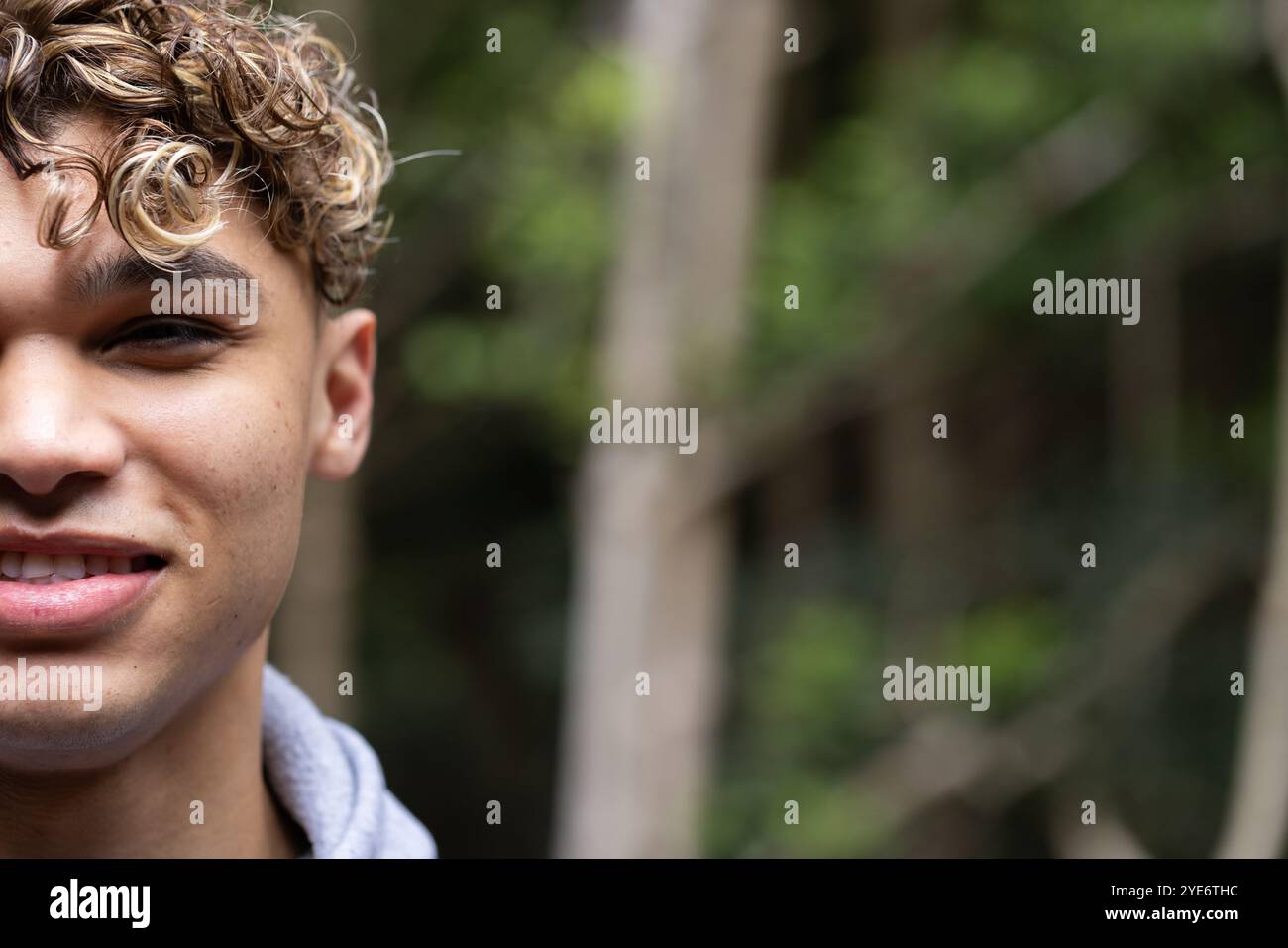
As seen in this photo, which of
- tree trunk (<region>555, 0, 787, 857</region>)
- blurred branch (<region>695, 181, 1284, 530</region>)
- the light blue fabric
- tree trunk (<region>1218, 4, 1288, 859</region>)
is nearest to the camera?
the light blue fabric

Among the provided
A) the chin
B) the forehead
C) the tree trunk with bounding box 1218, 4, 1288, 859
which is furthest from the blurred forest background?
the chin

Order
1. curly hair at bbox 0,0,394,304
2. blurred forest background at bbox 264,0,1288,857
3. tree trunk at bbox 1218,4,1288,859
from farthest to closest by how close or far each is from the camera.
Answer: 1. blurred forest background at bbox 264,0,1288,857
2. tree trunk at bbox 1218,4,1288,859
3. curly hair at bbox 0,0,394,304

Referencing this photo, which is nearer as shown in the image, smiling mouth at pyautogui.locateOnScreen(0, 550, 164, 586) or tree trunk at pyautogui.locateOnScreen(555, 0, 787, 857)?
smiling mouth at pyautogui.locateOnScreen(0, 550, 164, 586)

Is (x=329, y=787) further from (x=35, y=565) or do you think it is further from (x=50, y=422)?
(x=50, y=422)

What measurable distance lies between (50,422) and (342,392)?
1.83 ft

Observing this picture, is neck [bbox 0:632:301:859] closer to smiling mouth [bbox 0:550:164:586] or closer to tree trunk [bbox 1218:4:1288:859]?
smiling mouth [bbox 0:550:164:586]

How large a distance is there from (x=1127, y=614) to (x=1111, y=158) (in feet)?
8.78

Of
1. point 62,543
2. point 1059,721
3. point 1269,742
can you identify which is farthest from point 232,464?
point 1059,721

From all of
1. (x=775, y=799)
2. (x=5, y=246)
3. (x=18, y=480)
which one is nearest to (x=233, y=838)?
(x=18, y=480)

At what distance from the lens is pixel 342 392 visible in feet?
6.89

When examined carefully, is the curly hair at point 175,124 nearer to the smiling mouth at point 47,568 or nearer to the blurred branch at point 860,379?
the smiling mouth at point 47,568

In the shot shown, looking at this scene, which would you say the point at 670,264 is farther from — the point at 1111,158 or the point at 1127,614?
the point at 1127,614

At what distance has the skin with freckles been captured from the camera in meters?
1.64

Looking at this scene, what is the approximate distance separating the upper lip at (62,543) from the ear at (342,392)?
1.37 ft
